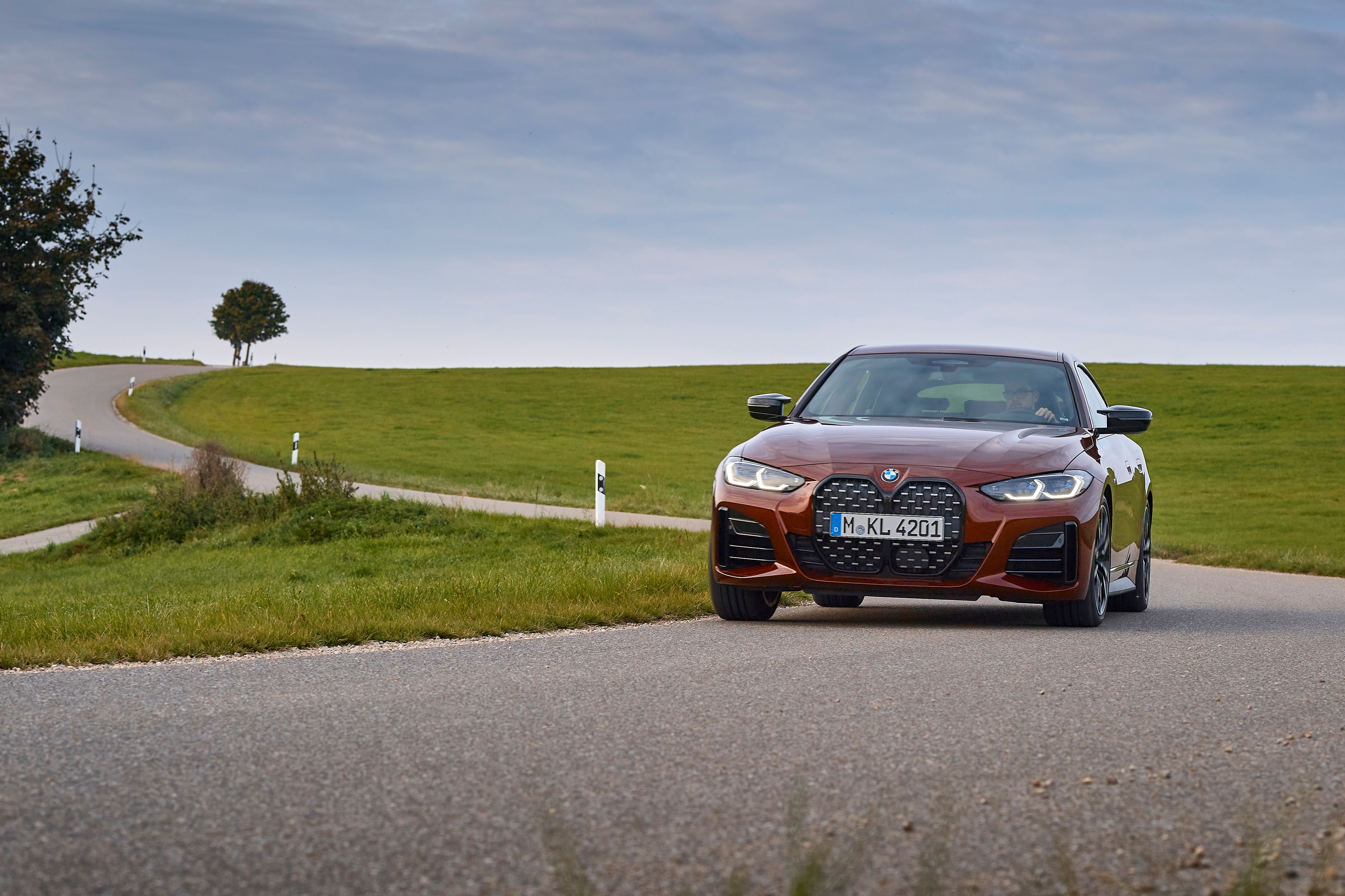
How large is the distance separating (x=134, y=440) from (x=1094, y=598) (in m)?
39.4

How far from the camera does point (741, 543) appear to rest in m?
8.20

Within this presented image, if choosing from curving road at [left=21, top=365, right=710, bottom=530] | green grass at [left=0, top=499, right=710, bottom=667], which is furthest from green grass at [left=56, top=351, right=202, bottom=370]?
green grass at [left=0, top=499, right=710, bottom=667]

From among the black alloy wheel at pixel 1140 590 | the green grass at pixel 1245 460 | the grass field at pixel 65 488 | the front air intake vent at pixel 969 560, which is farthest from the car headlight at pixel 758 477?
the grass field at pixel 65 488

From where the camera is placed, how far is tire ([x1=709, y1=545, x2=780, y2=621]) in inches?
339

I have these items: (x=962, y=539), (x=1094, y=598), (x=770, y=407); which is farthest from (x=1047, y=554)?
(x=770, y=407)

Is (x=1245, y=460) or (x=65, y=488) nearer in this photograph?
(x=65, y=488)

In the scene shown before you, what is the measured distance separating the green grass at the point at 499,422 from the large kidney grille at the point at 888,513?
15.9 metres

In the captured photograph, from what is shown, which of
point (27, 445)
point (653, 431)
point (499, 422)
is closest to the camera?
point (27, 445)

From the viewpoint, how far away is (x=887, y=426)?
8.64 m

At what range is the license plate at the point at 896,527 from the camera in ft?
25.6

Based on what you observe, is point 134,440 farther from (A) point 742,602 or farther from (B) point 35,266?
(A) point 742,602

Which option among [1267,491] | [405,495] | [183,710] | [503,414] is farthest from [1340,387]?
[183,710]

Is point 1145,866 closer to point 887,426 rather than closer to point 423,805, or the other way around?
point 423,805

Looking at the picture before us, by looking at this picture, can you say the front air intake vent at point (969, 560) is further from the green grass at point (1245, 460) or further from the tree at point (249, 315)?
the tree at point (249, 315)
